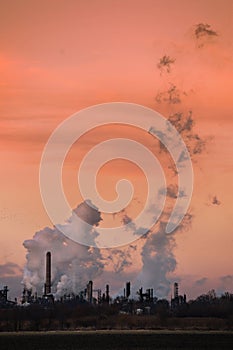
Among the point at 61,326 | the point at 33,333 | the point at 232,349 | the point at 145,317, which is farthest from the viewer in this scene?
the point at 145,317

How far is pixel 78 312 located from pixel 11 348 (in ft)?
161

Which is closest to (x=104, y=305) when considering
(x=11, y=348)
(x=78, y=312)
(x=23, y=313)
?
(x=78, y=312)

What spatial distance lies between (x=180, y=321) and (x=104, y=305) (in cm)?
1095

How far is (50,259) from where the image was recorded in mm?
97562

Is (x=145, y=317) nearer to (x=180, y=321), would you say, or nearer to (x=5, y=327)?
(x=180, y=321)

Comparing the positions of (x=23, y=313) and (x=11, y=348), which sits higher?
(x=23, y=313)

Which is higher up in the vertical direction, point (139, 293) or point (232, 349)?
point (139, 293)

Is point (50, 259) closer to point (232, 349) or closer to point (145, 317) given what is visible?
point (145, 317)

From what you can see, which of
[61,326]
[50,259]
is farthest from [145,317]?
[50,259]

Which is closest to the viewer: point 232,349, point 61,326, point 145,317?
point 232,349

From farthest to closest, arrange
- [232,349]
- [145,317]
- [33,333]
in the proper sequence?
[145,317] < [33,333] < [232,349]

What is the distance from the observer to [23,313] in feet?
342

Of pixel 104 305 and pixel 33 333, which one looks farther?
pixel 104 305

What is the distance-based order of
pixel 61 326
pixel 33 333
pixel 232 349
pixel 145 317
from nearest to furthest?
pixel 232 349
pixel 33 333
pixel 61 326
pixel 145 317
